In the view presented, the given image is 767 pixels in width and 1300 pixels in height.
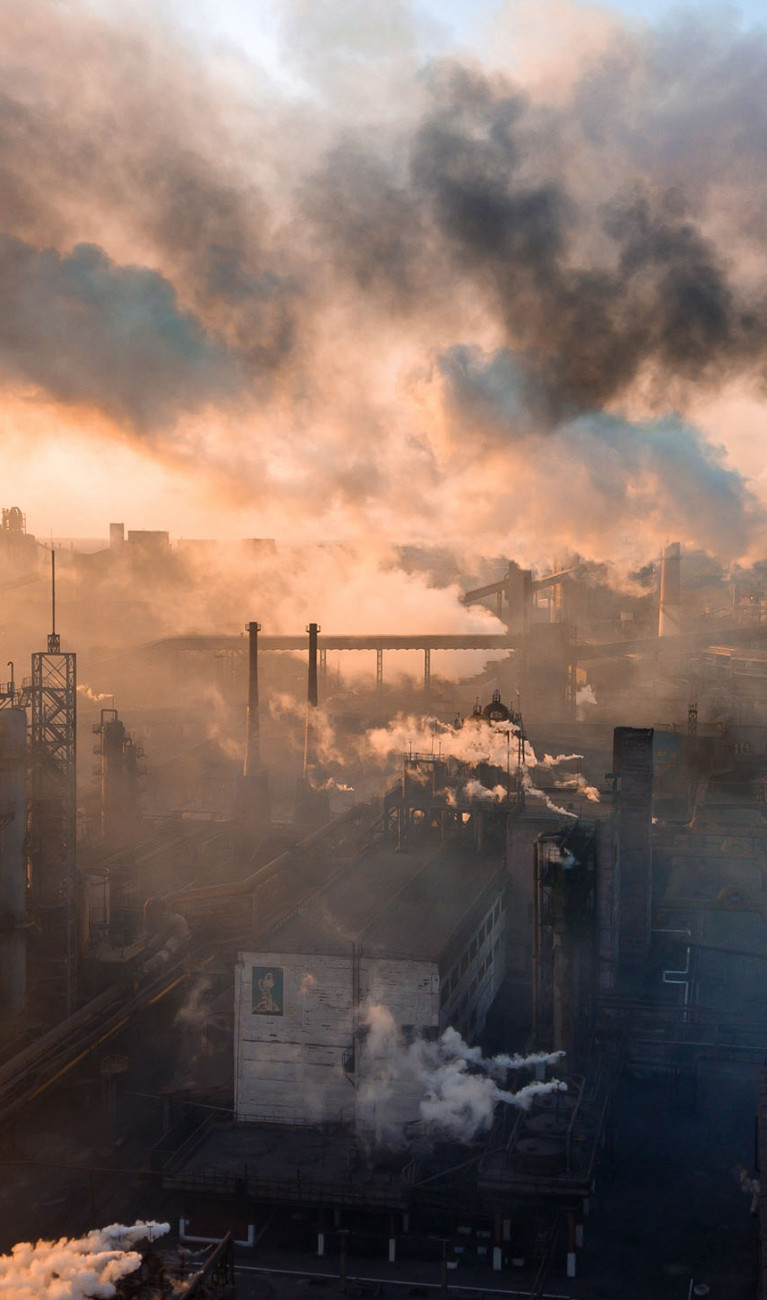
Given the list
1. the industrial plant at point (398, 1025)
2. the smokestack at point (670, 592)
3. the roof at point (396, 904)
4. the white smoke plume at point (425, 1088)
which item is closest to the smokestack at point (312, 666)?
the industrial plant at point (398, 1025)

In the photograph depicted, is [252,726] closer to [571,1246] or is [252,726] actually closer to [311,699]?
[311,699]

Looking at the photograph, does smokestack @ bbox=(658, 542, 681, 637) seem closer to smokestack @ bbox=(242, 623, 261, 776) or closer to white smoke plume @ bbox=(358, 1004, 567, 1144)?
smokestack @ bbox=(242, 623, 261, 776)

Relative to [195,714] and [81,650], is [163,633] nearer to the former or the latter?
[81,650]

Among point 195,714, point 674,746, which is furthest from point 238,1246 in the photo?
point 195,714

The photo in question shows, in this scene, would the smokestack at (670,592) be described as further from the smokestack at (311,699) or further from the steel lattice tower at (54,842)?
the steel lattice tower at (54,842)

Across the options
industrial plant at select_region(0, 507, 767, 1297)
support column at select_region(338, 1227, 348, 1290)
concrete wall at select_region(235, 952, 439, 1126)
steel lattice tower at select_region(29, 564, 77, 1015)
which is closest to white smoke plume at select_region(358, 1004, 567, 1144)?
industrial plant at select_region(0, 507, 767, 1297)

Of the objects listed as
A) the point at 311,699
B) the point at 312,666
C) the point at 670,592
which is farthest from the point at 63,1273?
the point at 670,592
